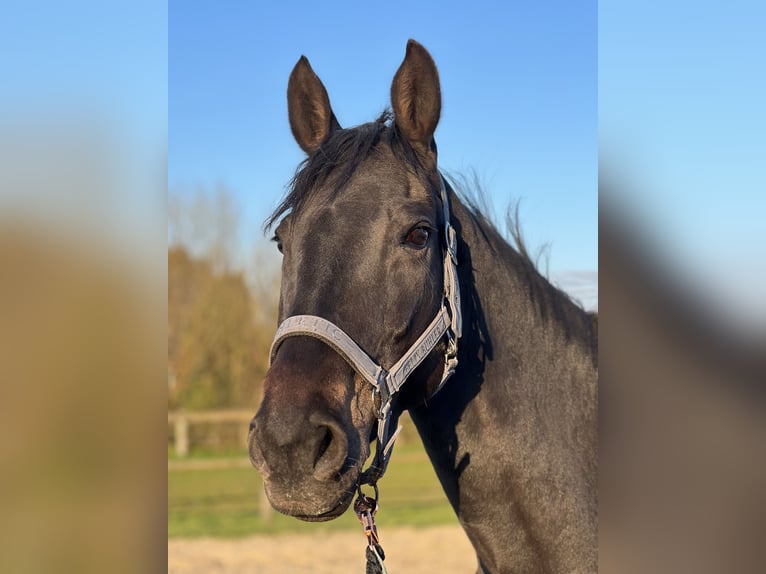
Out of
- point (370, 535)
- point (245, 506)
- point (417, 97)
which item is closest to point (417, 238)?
point (417, 97)

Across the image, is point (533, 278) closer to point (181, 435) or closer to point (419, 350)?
point (419, 350)

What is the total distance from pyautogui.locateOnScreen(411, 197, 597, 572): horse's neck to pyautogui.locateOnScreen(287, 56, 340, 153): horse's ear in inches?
26.4

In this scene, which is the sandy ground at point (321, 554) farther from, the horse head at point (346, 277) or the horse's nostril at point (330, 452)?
the horse's nostril at point (330, 452)

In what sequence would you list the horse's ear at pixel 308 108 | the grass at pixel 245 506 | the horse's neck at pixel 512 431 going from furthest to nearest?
the grass at pixel 245 506, the horse's ear at pixel 308 108, the horse's neck at pixel 512 431

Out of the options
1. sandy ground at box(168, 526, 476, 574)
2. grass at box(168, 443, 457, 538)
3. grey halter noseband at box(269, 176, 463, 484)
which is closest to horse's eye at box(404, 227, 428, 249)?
grey halter noseband at box(269, 176, 463, 484)

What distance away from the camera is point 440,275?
2367mm

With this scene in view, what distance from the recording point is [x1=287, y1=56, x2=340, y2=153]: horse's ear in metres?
2.71

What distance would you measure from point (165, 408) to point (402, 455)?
1713 centimetres

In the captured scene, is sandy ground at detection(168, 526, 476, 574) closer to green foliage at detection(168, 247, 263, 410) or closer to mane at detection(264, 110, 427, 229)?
green foliage at detection(168, 247, 263, 410)

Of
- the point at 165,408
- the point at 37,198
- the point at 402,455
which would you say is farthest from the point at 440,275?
the point at 402,455

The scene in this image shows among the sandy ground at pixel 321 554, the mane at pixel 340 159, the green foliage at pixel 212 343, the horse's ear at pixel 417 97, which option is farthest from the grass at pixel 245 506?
the horse's ear at pixel 417 97

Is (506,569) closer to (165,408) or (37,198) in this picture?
(165,408)

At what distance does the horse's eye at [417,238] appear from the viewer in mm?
2266

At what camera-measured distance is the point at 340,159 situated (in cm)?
240
